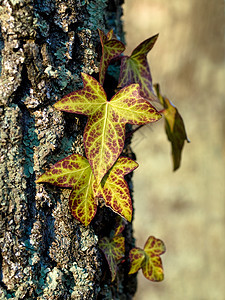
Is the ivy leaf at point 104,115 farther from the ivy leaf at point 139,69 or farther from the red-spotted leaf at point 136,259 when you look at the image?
the red-spotted leaf at point 136,259

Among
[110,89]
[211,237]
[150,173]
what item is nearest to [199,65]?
[150,173]

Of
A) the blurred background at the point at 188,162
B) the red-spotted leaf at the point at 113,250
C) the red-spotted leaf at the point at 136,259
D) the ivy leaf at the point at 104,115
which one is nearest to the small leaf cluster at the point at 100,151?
the ivy leaf at the point at 104,115

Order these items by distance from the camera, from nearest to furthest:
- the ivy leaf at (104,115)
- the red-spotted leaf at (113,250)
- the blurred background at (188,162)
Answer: the ivy leaf at (104,115) → the red-spotted leaf at (113,250) → the blurred background at (188,162)

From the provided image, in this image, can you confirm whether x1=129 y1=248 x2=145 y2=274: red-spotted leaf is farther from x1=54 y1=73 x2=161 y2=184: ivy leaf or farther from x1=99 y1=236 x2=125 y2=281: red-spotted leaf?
x1=54 y1=73 x2=161 y2=184: ivy leaf

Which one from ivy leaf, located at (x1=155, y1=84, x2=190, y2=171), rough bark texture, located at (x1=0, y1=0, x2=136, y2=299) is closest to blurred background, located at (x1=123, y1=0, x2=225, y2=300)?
ivy leaf, located at (x1=155, y1=84, x2=190, y2=171)

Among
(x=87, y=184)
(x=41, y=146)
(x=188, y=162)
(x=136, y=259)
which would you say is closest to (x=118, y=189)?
(x=87, y=184)

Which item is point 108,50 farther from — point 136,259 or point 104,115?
point 136,259
